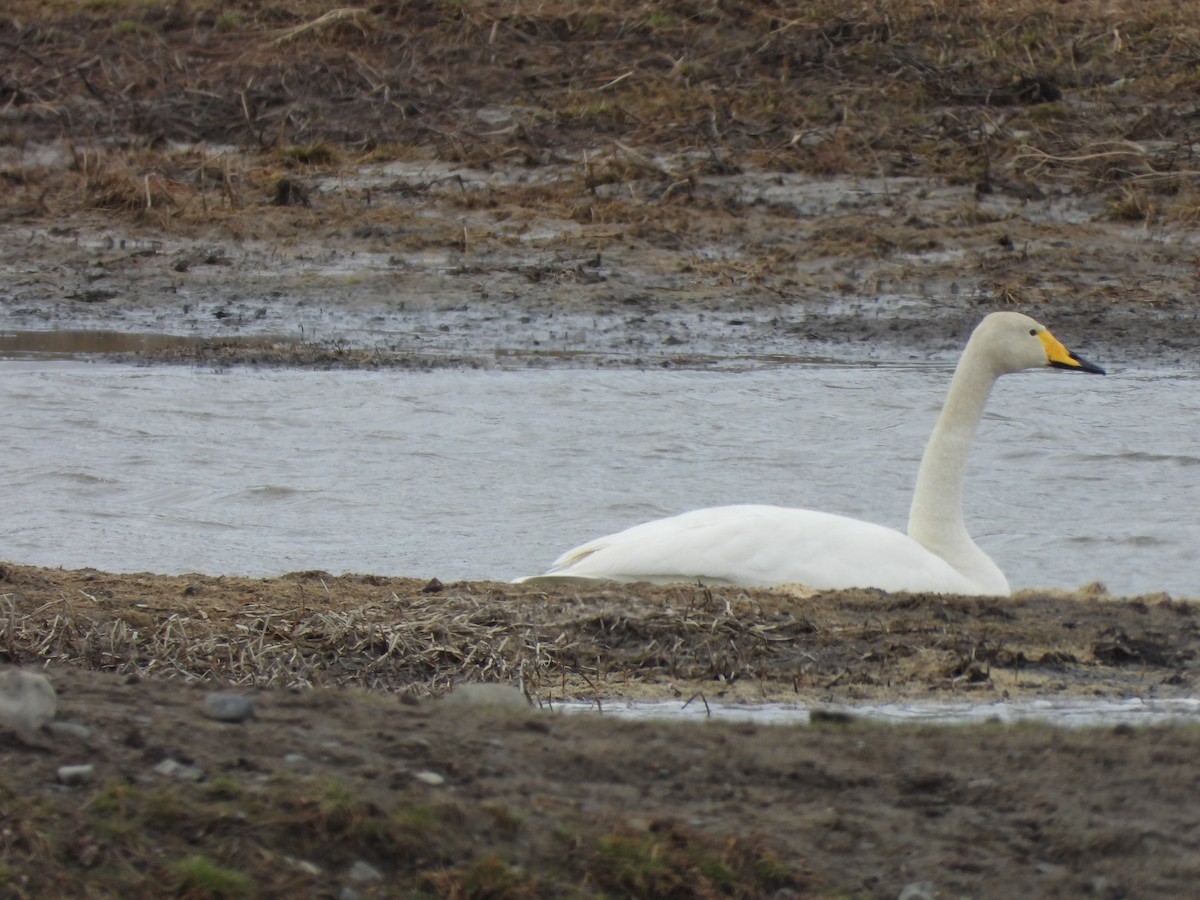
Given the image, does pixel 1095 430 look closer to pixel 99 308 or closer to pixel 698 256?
pixel 698 256

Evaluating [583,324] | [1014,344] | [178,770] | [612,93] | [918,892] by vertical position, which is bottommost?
[918,892]

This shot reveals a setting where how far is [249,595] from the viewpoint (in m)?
6.04

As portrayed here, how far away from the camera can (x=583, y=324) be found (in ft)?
41.6

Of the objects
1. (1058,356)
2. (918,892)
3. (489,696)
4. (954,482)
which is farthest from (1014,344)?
(918,892)

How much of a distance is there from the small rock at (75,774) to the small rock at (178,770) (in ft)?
0.37

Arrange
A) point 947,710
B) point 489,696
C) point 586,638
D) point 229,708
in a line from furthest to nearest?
point 586,638 → point 947,710 → point 489,696 → point 229,708

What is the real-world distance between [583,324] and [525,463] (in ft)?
11.4

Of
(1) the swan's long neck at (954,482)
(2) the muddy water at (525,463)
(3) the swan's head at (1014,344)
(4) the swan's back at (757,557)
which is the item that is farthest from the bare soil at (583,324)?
(3) the swan's head at (1014,344)

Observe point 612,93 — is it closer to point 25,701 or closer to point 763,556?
point 763,556

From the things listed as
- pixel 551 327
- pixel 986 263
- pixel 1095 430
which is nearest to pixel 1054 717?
pixel 1095 430

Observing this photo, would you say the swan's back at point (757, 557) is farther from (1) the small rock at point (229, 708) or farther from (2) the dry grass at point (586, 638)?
(1) the small rock at point (229, 708)

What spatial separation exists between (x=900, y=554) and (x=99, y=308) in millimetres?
8242

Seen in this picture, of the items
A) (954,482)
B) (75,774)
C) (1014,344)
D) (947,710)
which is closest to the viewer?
(75,774)

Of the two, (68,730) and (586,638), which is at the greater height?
(68,730)
